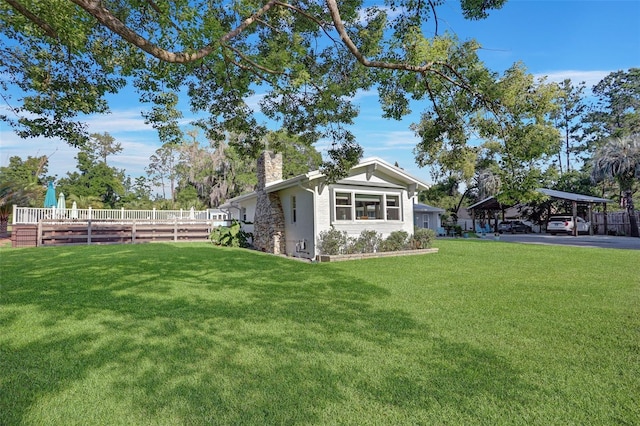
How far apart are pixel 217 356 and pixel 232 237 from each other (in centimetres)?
1434

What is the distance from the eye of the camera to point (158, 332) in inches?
166

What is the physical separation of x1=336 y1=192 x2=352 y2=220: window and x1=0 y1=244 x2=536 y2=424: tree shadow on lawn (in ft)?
20.9

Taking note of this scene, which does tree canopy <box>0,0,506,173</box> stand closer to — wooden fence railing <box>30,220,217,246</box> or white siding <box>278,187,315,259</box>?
white siding <box>278,187,315,259</box>

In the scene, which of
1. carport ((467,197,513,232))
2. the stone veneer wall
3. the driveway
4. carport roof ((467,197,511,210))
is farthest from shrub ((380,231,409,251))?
carport roof ((467,197,511,210))

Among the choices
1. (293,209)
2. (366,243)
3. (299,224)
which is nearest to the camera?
(366,243)

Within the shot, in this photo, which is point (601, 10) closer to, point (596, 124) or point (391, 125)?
point (391, 125)

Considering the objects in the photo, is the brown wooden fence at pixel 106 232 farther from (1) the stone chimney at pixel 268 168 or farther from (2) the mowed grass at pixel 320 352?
(2) the mowed grass at pixel 320 352

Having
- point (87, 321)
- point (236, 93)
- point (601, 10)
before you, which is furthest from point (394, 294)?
point (601, 10)

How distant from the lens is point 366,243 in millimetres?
12789

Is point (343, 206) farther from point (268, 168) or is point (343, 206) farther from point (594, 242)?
point (594, 242)

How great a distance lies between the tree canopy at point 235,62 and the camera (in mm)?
5215

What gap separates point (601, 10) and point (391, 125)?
5.44 m

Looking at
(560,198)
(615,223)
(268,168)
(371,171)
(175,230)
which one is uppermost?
(268,168)

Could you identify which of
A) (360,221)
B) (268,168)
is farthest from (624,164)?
(268,168)
